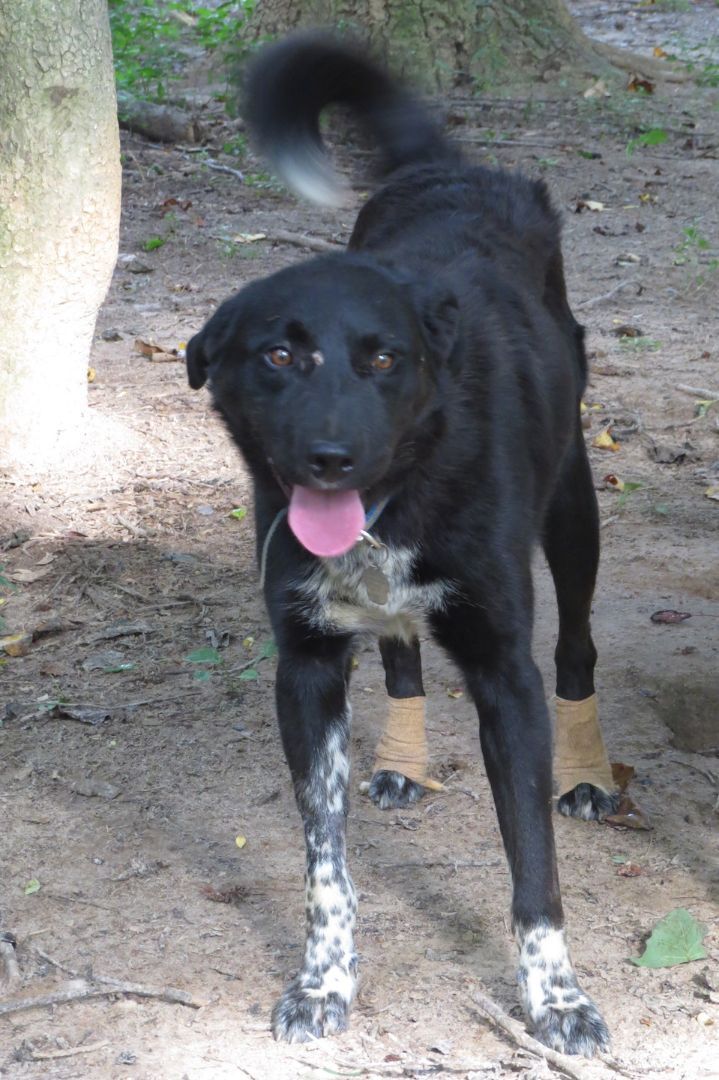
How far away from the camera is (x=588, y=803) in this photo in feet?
12.8

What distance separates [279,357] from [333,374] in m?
0.13

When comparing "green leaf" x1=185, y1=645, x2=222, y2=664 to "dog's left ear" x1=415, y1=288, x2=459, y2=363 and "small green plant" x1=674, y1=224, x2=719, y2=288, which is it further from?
"small green plant" x1=674, y1=224, x2=719, y2=288

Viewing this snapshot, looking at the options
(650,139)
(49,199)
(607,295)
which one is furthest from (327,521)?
(650,139)

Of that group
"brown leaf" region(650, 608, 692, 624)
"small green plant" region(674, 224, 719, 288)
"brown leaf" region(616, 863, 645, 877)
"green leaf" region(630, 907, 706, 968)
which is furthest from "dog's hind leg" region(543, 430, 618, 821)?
"small green plant" region(674, 224, 719, 288)

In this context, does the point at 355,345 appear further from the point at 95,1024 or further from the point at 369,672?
the point at 369,672

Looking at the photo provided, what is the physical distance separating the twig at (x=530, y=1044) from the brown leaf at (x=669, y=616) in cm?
212

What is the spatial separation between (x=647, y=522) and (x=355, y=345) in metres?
3.00

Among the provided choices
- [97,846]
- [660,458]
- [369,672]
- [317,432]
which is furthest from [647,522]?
[317,432]

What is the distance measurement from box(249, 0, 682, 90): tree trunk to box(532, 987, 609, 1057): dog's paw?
340 inches

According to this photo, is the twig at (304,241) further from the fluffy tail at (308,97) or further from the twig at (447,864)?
the twig at (447,864)

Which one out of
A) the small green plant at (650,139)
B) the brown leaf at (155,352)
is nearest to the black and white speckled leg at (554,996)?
the brown leaf at (155,352)

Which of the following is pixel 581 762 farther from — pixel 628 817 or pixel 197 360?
pixel 197 360

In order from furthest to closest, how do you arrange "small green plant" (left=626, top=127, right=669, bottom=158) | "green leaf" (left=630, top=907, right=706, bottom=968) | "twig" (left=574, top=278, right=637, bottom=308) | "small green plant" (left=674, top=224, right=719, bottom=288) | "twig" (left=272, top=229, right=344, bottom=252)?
"small green plant" (left=626, top=127, right=669, bottom=158) < "twig" (left=272, top=229, right=344, bottom=252) < "small green plant" (left=674, top=224, right=719, bottom=288) < "twig" (left=574, top=278, right=637, bottom=308) < "green leaf" (left=630, top=907, right=706, bottom=968)

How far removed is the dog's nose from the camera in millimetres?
2662
